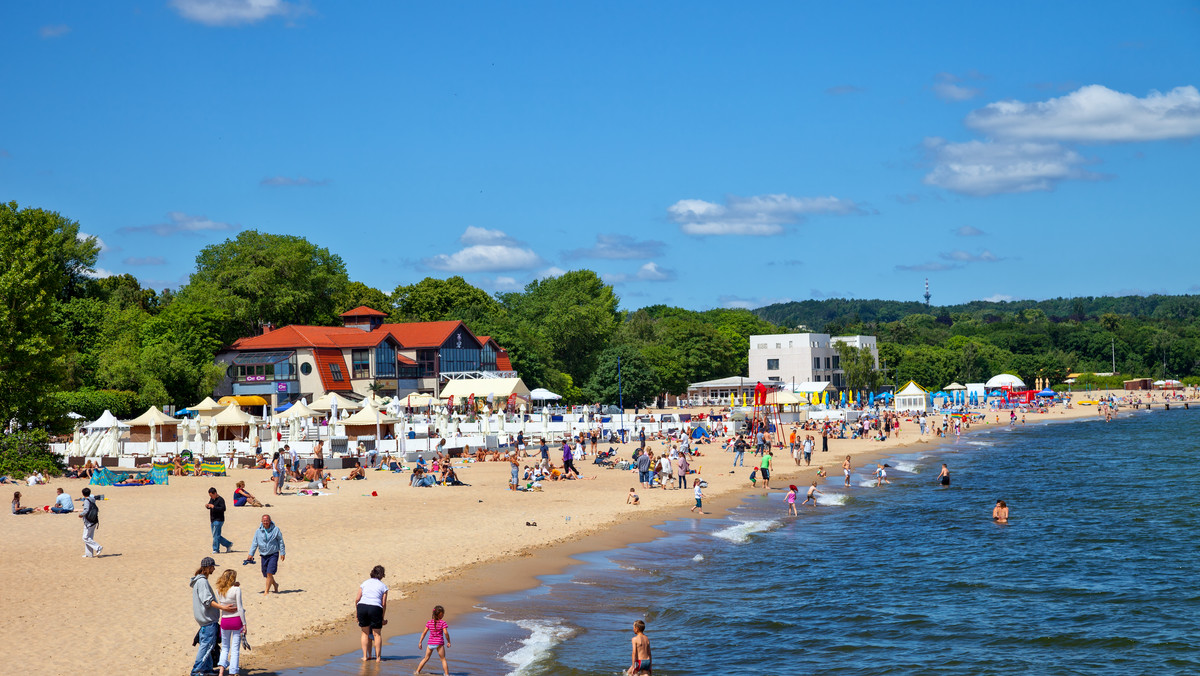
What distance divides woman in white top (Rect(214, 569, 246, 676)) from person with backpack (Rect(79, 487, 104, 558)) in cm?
776

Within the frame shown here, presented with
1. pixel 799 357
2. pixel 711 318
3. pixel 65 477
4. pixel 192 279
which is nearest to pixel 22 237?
pixel 65 477

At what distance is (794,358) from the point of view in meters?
104

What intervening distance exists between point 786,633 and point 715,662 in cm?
224

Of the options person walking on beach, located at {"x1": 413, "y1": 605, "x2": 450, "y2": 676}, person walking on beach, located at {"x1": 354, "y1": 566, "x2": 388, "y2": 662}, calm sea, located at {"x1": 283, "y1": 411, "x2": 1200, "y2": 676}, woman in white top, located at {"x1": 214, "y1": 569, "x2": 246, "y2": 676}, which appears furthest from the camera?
calm sea, located at {"x1": 283, "y1": 411, "x2": 1200, "y2": 676}

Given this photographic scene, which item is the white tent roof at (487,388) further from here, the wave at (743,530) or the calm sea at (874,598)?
the wave at (743,530)

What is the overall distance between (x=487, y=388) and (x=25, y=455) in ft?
90.5

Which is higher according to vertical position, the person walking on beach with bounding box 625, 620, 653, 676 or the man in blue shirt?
the man in blue shirt

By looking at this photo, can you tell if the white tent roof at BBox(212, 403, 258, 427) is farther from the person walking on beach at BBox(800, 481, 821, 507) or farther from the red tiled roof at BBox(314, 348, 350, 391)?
the red tiled roof at BBox(314, 348, 350, 391)

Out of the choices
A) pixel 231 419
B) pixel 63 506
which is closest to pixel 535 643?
pixel 63 506

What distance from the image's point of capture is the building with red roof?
6675cm

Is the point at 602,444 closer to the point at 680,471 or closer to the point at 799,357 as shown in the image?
the point at 680,471

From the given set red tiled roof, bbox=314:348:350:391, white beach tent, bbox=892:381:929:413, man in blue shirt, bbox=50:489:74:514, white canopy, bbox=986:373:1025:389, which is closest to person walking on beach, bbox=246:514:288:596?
man in blue shirt, bbox=50:489:74:514

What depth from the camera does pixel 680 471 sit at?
3344 cm

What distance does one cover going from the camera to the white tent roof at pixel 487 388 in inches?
2158
